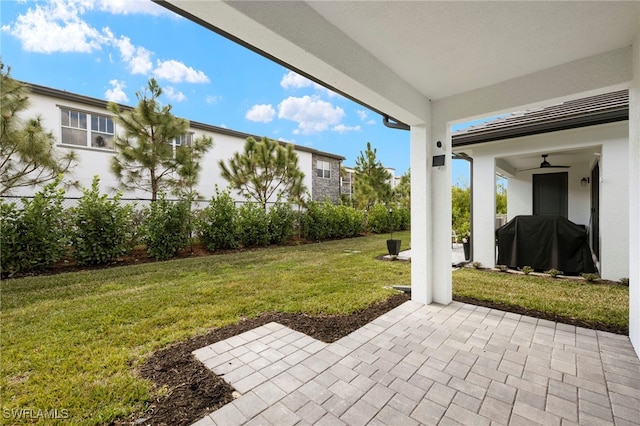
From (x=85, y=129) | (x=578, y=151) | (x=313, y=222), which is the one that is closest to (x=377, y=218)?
(x=313, y=222)

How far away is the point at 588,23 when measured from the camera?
2.35 m

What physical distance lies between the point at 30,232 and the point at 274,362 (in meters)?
6.54

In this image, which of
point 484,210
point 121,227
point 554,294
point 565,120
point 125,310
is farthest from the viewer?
point 121,227

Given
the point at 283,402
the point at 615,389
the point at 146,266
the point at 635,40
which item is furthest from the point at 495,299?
the point at 146,266

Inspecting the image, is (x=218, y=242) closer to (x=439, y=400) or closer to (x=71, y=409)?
(x=71, y=409)

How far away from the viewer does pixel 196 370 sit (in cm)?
240

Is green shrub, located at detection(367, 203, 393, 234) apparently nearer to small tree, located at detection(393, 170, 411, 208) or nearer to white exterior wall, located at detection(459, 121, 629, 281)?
small tree, located at detection(393, 170, 411, 208)

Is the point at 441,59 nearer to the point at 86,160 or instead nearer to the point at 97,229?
the point at 97,229

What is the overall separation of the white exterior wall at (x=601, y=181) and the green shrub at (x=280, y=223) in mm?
6628

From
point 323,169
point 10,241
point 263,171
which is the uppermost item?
point 323,169

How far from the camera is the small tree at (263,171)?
1104 cm

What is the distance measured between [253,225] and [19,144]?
5996 millimetres

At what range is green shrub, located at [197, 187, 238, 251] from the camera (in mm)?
8641

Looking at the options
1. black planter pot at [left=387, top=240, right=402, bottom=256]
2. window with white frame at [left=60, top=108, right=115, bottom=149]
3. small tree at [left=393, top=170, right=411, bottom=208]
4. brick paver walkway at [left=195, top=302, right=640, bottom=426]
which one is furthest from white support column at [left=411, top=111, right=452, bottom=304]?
small tree at [left=393, top=170, right=411, bottom=208]
